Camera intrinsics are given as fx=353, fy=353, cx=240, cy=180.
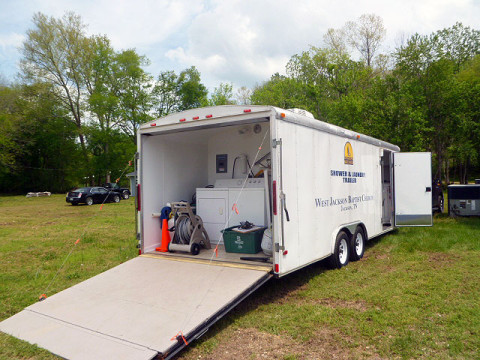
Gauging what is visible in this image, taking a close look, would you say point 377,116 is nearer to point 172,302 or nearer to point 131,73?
point 172,302

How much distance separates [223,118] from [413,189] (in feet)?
17.1

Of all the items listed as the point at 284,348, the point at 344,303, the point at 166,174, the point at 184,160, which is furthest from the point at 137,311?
the point at 184,160

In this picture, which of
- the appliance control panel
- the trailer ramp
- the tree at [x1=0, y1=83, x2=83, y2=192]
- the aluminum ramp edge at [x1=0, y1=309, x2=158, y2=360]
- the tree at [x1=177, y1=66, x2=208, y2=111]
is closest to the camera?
the aluminum ramp edge at [x1=0, y1=309, x2=158, y2=360]

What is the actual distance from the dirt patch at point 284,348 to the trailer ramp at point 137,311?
27 cm

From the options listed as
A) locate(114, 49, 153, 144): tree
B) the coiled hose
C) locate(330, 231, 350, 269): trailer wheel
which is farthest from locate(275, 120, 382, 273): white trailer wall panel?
locate(114, 49, 153, 144): tree

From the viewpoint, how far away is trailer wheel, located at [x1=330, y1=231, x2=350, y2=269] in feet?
18.7

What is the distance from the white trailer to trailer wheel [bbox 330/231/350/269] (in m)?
0.02

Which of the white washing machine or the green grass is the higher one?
the white washing machine

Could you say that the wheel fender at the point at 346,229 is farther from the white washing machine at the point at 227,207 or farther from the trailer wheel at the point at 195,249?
the trailer wheel at the point at 195,249

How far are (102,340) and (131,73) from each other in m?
32.7

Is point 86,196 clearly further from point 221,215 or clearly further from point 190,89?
point 221,215

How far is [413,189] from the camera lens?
780 centimetres

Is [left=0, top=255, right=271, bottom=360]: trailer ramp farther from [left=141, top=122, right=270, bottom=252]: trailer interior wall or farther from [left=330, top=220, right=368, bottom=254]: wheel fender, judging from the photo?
[left=330, top=220, right=368, bottom=254]: wheel fender

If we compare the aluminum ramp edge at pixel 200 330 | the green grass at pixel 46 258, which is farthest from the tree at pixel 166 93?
the aluminum ramp edge at pixel 200 330
